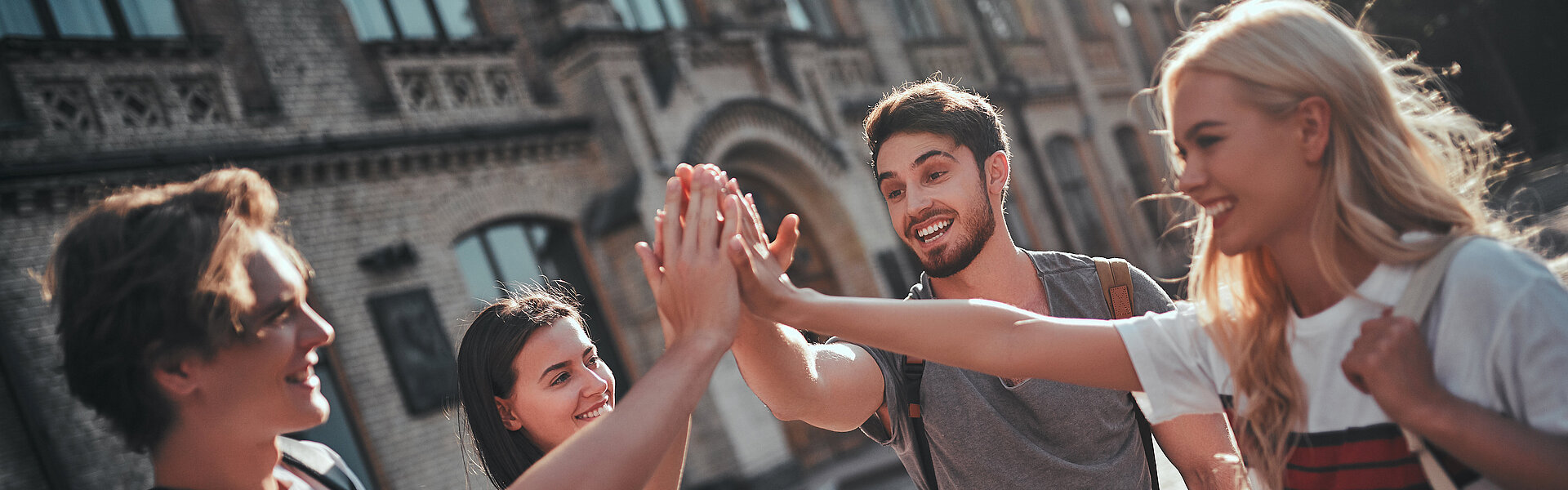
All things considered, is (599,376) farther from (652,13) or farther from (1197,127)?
(652,13)

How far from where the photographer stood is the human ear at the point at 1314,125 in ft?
5.67

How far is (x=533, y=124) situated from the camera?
Result: 390 inches

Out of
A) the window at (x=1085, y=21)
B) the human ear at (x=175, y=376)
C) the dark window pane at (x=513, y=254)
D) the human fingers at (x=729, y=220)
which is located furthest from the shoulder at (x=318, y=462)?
the window at (x=1085, y=21)

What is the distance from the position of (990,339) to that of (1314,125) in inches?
26.8

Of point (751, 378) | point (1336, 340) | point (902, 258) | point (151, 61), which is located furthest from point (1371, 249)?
point (902, 258)

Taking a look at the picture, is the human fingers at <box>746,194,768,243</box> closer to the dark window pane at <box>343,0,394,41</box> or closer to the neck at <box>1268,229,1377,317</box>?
the neck at <box>1268,229,1377,317</box>

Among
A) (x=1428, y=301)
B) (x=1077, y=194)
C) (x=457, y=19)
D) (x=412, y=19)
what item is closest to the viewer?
(x=1428, y=301)

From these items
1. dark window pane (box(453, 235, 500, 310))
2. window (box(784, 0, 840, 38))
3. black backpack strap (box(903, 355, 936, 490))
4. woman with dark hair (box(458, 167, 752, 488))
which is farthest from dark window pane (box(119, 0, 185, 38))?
window (box(784, 0, 840, 38))

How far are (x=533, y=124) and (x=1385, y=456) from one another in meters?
9.02

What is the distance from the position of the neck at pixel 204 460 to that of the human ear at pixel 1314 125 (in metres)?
1.90

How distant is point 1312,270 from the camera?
1784 mm

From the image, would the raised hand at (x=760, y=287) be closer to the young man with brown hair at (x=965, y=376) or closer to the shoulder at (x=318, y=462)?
the young man with brown hair at (x=965, y=376)

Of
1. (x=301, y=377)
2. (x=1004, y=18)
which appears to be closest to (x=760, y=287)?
(x=301, y=377)

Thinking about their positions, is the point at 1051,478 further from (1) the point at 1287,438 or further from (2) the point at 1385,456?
(2) the point at 1385,456
